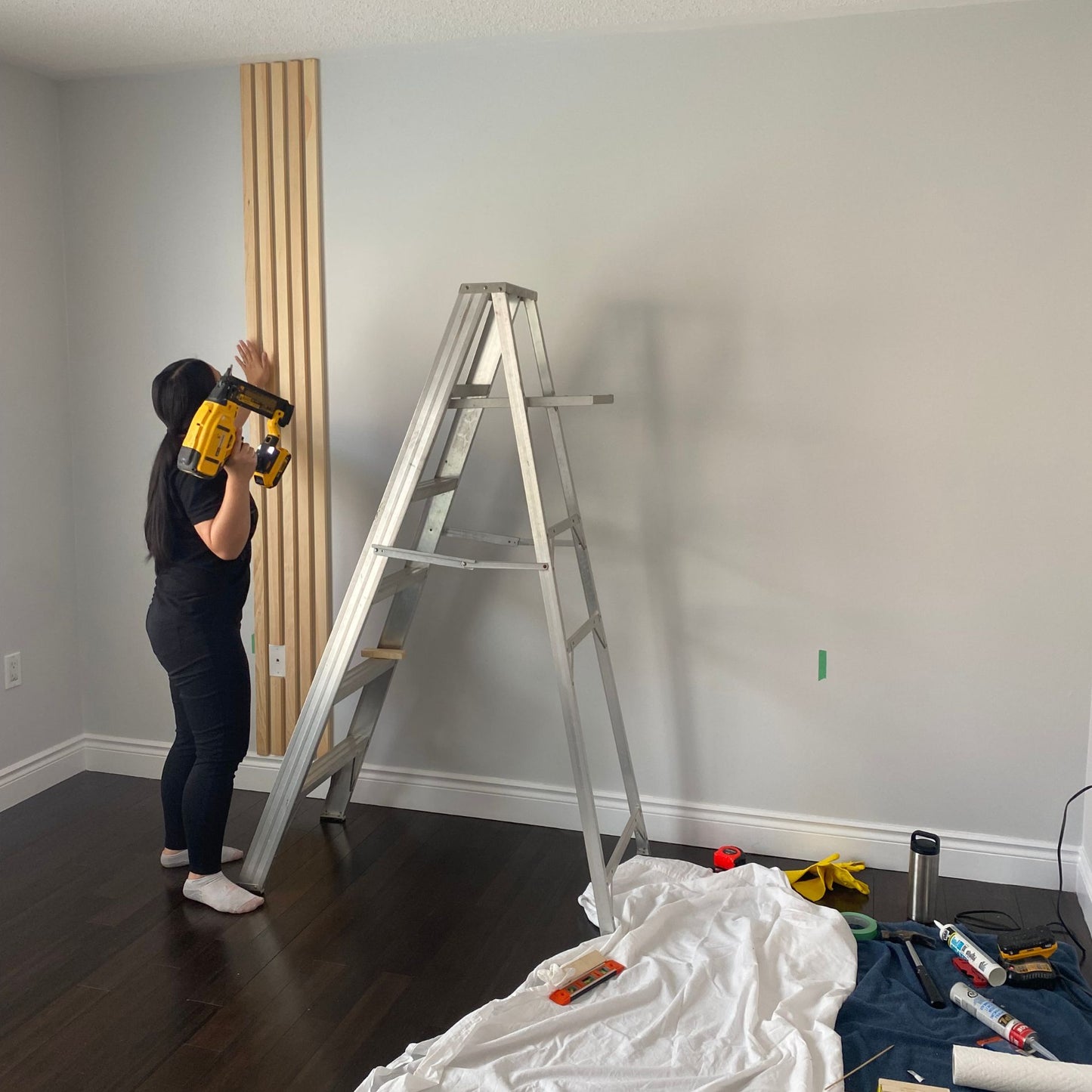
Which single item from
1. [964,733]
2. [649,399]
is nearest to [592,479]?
[649,399]

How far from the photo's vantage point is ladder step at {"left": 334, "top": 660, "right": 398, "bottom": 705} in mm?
2928

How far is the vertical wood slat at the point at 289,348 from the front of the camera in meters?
3.23

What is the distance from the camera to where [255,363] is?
305 centimetres

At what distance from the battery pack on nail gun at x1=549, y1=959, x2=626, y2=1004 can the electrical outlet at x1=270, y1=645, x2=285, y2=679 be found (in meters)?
1.61

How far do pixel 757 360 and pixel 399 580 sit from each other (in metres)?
1.25

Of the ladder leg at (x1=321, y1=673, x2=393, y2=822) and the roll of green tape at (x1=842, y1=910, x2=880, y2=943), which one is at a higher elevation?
the ladder leg at (x1=321, y1=673, x2=393, y2=822)

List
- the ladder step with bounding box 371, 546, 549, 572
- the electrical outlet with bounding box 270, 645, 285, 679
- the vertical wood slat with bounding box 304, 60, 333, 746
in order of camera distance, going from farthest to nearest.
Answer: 1. the electrical outlet with bounding box 270, 645, 285, 679
2. the vertical wood slat with bounding box 304, 60, 333, 746
3. the ladder step with bounding box 371, 546, 549, 572

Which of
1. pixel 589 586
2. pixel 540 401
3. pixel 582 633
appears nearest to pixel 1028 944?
pixel 582 633

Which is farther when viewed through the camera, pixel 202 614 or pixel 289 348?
pixel 289 348

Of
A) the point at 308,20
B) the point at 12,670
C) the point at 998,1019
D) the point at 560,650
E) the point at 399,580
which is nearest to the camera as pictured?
the point at 998,1019

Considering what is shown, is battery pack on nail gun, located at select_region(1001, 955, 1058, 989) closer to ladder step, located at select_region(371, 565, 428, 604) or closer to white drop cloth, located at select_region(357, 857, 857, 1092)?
white drop cloth, located at select_region(357, 857, 857, 1092)

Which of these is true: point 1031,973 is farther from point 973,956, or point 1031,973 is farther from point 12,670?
point 12,670

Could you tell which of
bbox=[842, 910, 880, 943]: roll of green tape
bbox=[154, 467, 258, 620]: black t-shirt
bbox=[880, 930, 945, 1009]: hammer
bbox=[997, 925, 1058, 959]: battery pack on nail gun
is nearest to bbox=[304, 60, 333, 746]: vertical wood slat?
bbox=[154, 467, 258, 620]: black t-shirt

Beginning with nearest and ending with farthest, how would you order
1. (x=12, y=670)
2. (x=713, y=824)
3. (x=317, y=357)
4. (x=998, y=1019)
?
(x=998, y=1019) < (x=713, y=824) < (x=317, y=357) < (x=12, y=670)
